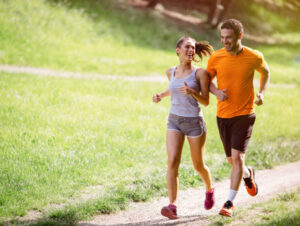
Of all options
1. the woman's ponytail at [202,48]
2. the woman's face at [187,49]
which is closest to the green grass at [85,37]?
the woman's ponytail at [202,48]

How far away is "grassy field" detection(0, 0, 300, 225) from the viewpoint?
6262 mm

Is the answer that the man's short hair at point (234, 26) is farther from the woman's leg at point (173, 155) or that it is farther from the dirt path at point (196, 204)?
the dirt path at point (196, 204)

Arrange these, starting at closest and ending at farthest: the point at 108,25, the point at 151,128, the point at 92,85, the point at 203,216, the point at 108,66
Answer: the point at 203,216 → the point at 151,128 → the point at 92,85 → the point at 108,66 → the point at 108,25

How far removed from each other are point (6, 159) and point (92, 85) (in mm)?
6065

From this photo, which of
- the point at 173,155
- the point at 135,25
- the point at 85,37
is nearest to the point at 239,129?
the point at 173,155

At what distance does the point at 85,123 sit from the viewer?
29.4ft

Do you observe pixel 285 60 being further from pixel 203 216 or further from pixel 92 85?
pixel 203 216

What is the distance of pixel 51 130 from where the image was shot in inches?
322

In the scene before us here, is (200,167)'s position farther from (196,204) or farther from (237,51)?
(237,51)

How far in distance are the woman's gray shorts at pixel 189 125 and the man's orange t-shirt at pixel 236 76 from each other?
0.45m

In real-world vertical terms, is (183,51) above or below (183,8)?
below

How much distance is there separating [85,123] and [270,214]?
485cm

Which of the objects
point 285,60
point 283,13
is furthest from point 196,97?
point 283,13

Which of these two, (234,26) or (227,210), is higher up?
(234,26)
